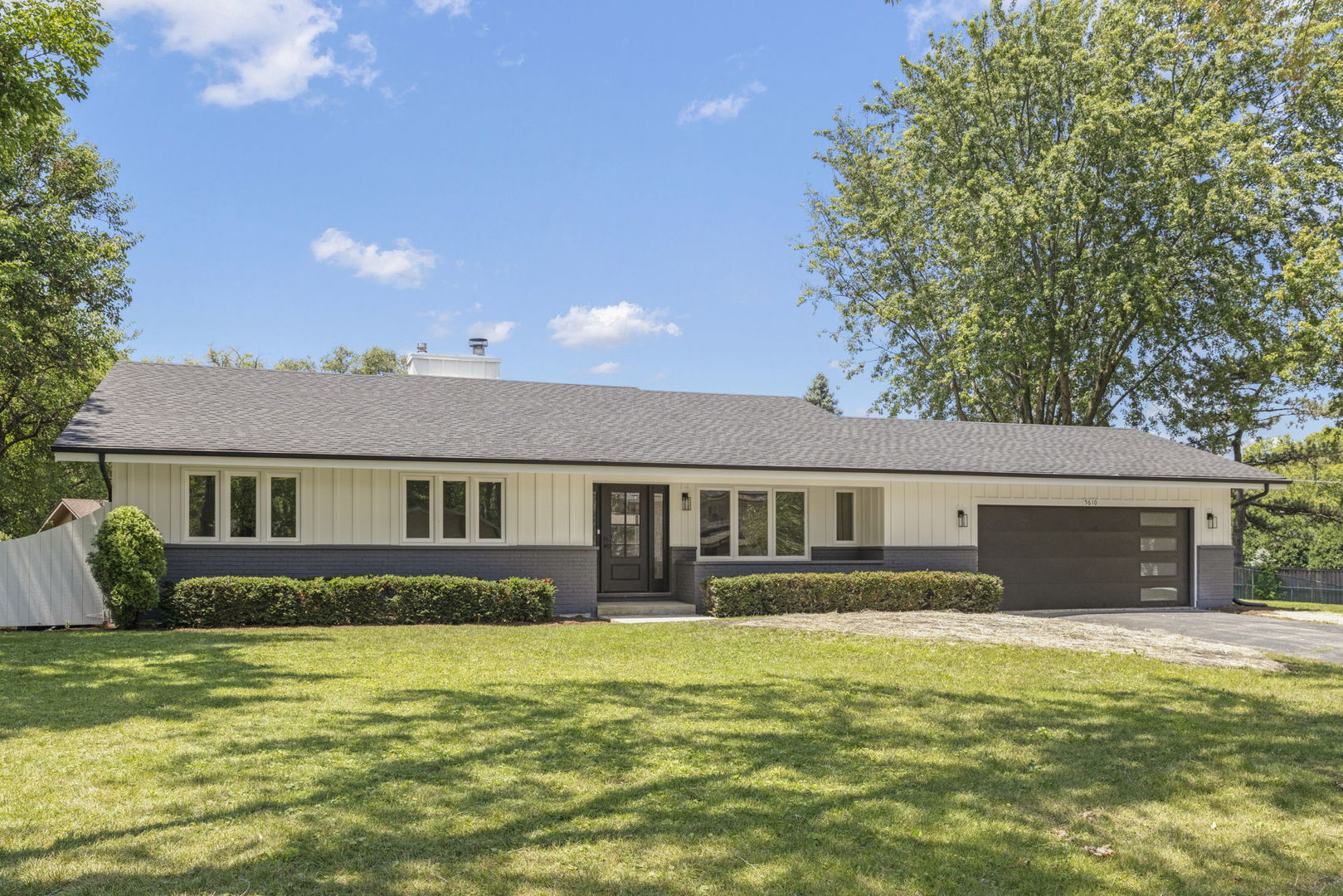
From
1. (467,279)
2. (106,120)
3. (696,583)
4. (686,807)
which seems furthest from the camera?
(467,279)

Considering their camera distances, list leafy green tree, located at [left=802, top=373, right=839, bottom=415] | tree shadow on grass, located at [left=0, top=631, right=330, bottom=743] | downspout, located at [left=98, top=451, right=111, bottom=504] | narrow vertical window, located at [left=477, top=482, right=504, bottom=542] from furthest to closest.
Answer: leafy green tree, located at [left=802, top=373, right=839, bottom=415], narrow vertical window, located at [left=477, top=482, right=504, bottom=542], downspout, located at [left=98, top=451, right=111, bottom=504], tree shadow on grass, located at [left=0, top=631, right=330, bottom=743]

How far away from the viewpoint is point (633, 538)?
18.6 m

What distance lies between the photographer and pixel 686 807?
511 cm

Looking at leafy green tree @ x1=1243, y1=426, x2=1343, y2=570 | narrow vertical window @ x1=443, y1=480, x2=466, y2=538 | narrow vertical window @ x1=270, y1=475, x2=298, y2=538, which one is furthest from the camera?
leafy green tree @ x1=1243, y1=426, x2=1343, y2=570

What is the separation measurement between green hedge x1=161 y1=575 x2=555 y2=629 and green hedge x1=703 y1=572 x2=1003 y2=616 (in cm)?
318

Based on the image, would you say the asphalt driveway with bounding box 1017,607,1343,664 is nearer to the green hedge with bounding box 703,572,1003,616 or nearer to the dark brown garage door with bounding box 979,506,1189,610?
the dark brown garage door with bounding box 979,506,1189,610

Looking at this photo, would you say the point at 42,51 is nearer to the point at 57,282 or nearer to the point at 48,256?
the point at 48,256

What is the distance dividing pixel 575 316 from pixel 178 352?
5287 centimetres

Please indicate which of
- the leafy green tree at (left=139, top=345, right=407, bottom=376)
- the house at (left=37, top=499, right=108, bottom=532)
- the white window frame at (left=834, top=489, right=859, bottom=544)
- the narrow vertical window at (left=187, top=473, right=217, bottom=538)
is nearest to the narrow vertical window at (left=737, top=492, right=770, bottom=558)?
the white window frame at (left=834, top=489, right=859, bottom=544)

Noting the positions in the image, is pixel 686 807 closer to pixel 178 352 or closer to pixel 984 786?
pixel 984 786

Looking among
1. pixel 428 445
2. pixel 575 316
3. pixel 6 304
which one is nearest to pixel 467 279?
pixel 6 304

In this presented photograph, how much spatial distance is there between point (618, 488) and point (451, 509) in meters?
3.39

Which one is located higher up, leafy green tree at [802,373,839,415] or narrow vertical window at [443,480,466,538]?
leafy green tree at [802,373,839,415]

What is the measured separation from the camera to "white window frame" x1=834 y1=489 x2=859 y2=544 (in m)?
19.3
